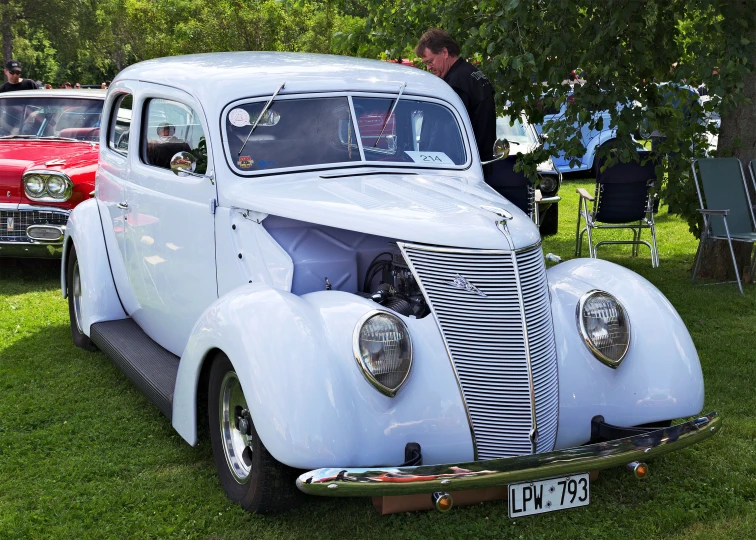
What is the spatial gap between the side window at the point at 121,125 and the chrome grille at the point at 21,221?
2.50 metres

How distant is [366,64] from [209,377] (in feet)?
7.15

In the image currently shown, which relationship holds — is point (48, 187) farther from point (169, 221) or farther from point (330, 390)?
point (330, 390)

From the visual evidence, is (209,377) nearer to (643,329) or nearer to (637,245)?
(643,329)

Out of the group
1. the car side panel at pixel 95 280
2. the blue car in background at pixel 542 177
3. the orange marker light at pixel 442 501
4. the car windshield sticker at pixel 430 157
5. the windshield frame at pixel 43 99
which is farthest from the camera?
the blue car in background at pixel 542 177

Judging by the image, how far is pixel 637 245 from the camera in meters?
9.62

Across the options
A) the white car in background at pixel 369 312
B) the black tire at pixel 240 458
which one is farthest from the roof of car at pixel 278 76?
the black tire at pixel 240 458

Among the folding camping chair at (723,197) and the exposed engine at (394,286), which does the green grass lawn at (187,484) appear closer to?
the exposed engine at (394,286)

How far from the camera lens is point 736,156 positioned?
802 cm

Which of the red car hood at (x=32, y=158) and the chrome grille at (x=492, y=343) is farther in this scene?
the red car hood at (x=32, y=158)

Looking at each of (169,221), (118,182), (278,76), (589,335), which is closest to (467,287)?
(589,335)

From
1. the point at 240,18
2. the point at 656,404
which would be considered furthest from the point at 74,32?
the point at 656,404

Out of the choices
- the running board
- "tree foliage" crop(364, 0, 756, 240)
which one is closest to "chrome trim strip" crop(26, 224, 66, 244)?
the running board

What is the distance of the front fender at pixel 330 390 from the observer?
3.15m

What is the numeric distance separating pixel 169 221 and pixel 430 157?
1.47 metres
